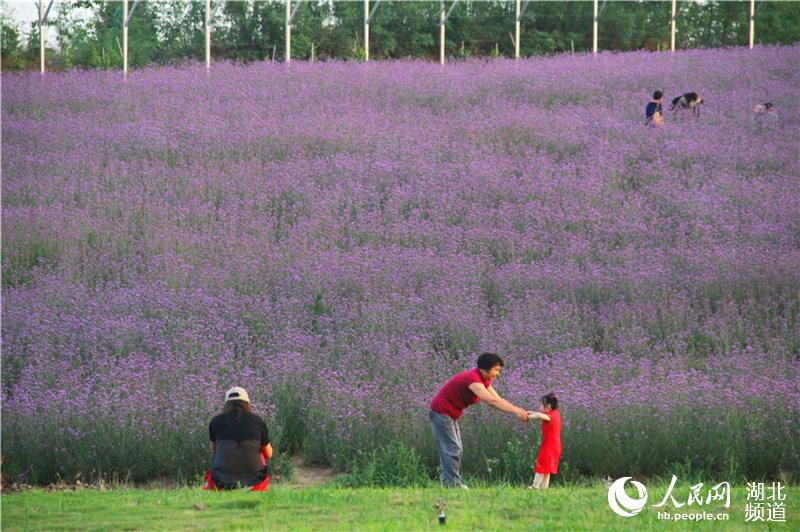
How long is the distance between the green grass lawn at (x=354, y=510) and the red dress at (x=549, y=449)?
0.99 ft

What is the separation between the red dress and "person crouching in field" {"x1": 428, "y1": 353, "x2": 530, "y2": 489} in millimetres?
244

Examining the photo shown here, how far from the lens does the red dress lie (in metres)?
8.69

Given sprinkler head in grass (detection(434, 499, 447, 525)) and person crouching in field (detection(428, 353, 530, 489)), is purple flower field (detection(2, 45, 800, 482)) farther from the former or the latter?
sprinkler head in grass (detection(434, 499, 447, 525))

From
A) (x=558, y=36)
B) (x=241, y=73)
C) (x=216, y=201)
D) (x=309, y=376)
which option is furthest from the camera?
(x=558, y=36)

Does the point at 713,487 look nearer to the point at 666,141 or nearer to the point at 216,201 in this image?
the point at 216,201

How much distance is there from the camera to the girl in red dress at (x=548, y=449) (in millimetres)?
8672

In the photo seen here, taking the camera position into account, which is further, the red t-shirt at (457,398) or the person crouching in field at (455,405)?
the red t-shirt at (457,398)

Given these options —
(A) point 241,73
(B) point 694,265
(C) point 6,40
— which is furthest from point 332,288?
(C) point 6,40

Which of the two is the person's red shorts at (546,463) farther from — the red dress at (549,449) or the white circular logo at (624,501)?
the white circular logo at (624,501)

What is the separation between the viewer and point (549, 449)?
28.7ft

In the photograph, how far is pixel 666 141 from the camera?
60.8ft

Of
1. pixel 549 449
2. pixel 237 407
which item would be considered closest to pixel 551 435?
pixel 549 449

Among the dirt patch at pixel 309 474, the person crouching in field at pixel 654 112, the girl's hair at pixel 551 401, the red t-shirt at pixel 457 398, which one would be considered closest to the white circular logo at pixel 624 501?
the girl's hair at pixel 551 401

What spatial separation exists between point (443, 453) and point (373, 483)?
62cm
